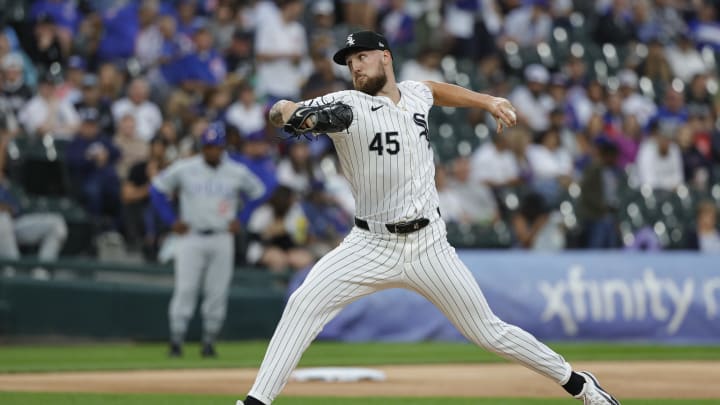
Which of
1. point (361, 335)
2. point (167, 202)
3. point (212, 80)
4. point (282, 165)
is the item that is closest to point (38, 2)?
point (212, 80)

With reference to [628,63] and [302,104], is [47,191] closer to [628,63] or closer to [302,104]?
[302,104]

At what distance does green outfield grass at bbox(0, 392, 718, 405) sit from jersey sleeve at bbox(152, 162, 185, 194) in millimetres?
4072

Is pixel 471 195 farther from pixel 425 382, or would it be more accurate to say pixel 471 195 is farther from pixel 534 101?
pixel 425 382

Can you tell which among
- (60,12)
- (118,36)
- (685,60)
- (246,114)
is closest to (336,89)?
(246,114)

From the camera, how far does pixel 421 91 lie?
22.7 feet

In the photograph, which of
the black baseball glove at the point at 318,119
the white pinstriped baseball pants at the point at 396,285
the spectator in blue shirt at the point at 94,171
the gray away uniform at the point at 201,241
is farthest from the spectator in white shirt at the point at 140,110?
the black baseball glove at the point at 318,119

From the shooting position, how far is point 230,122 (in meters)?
15.9

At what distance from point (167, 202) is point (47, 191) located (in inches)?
84.1

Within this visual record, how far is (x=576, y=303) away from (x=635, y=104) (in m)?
5.94

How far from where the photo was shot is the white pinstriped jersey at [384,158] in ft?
21.4

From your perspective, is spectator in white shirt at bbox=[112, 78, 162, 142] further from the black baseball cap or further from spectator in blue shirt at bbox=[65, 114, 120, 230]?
the black baseball cap

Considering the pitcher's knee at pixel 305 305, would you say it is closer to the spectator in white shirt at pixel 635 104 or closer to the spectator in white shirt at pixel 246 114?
the spectator in white shirt at pixel 246 114

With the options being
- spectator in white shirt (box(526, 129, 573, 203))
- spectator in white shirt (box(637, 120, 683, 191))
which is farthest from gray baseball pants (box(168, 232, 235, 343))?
spectator in white shirt (box(637, 120, 683, 191))

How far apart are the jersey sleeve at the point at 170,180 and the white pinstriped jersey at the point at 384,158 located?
19.8ft
